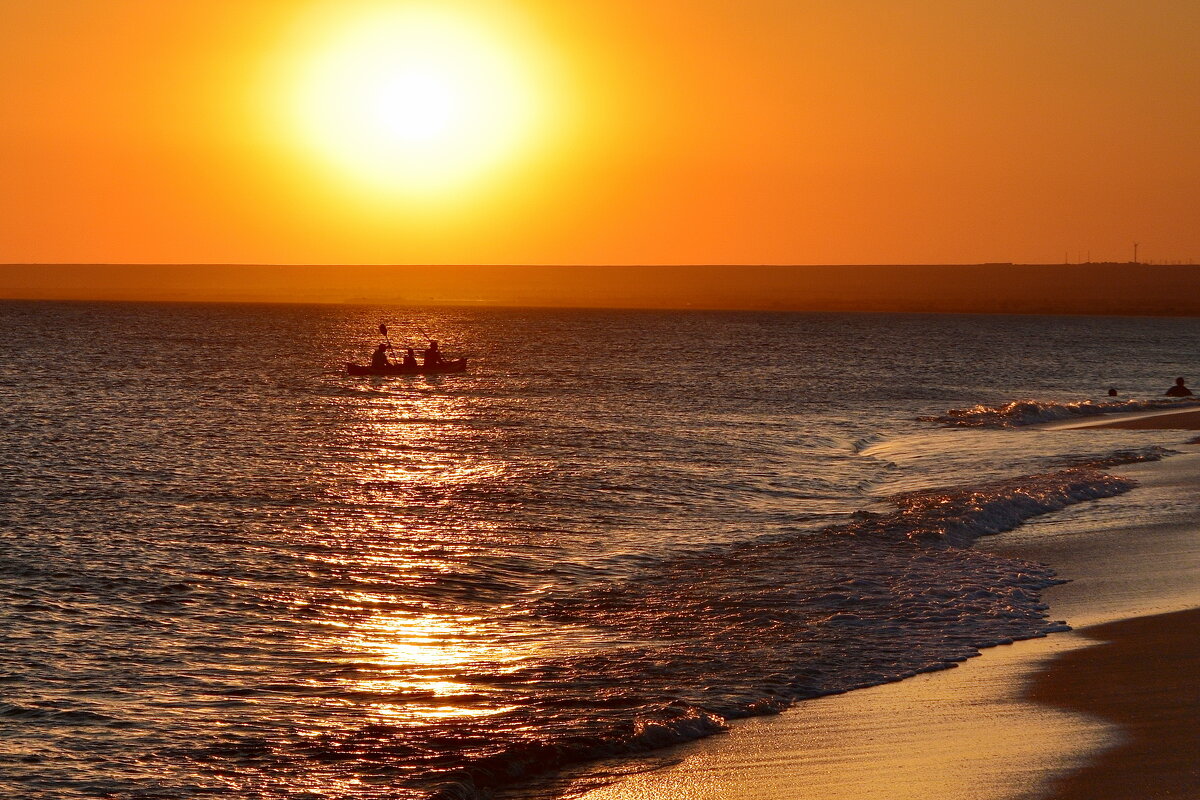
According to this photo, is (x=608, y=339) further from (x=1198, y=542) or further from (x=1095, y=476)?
(x=1198, y=542)

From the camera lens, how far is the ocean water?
11.0 m

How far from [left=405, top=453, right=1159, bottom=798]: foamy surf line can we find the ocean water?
0.16 feet

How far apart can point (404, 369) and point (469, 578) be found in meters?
55.5

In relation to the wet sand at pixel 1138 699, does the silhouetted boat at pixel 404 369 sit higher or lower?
higher

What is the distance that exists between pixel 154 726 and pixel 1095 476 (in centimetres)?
2195

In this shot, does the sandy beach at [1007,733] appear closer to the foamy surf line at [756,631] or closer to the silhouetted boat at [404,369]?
the foamy surf line at [756,631]

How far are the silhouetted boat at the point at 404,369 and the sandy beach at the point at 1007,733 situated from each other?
58.2 metres

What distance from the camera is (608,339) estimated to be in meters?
136

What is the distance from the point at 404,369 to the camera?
72375mm

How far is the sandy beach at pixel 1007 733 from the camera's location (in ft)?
30.9

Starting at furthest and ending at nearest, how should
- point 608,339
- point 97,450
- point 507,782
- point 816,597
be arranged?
point 608,339, point 97,450, point 816,597, point 507,782

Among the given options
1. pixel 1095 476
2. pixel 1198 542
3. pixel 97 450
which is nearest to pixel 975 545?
pixel 1198 542

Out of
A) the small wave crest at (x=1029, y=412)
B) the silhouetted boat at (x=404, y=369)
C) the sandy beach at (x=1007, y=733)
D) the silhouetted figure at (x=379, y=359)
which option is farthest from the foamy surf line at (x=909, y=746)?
the silhouetted boat at (x=404, y=369)

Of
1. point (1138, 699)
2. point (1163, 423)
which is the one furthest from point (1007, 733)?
point (1163, 423)
